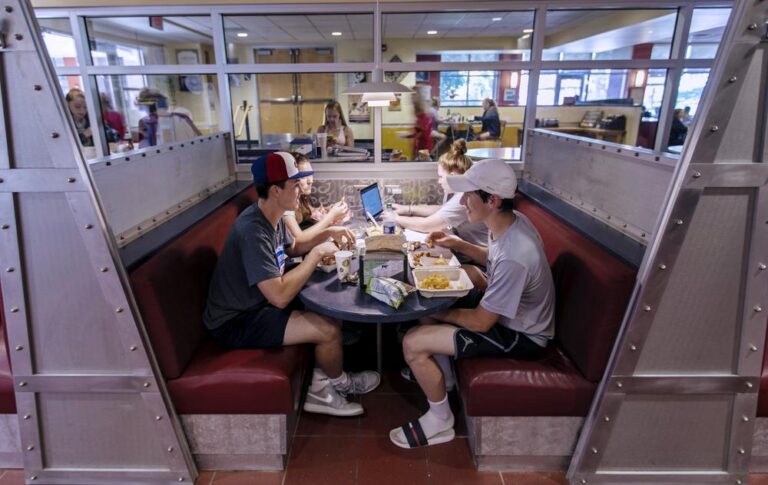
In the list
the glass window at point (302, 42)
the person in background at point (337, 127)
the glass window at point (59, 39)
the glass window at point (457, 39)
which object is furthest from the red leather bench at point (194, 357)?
the glass window at point (457, 39)

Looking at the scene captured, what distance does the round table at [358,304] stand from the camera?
1789 mm

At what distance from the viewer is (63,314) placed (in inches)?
67.6

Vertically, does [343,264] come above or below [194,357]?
above

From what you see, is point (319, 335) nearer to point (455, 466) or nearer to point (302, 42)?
point (455, 466)

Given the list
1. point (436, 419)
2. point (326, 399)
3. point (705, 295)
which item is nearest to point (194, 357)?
point (326, 399)

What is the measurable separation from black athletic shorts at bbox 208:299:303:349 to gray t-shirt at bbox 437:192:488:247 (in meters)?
1.22

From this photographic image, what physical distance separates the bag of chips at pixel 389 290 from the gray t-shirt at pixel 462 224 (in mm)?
999

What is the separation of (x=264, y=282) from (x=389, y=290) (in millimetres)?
545

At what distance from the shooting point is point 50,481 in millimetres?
1913

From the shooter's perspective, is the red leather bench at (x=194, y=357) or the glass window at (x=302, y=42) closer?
the red leather bench at (x=194, y=357)

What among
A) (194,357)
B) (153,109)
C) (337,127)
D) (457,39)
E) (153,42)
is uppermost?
(457,39)

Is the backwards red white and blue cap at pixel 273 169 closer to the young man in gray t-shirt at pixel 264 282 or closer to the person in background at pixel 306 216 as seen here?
the young man in gray t-shirt at pixel 264 282

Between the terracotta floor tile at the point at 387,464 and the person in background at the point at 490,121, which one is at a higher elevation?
the person in background at the point at 490,121

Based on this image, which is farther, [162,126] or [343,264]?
[162,126]
